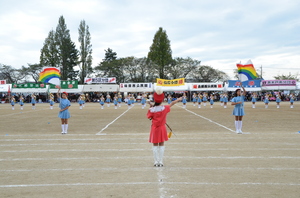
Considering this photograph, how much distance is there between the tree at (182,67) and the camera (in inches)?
2852

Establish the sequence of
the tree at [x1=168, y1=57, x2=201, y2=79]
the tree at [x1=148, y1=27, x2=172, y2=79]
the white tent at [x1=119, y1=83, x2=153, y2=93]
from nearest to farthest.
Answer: the white tent at [x1=119, y1=83, x2=153, y2=93] < the tree at [x1=148, y1=27, x2=172, y2=79] < the tree at [x1=168, y1=57, x2=201, y2=79]

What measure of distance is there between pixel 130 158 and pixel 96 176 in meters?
1.80

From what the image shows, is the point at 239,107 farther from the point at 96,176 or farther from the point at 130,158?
the point at 96,176

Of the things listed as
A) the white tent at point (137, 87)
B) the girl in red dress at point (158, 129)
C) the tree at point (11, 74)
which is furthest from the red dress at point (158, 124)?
the tree at point (11, 74)

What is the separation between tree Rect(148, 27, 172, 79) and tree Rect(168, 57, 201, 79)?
94.8 inches

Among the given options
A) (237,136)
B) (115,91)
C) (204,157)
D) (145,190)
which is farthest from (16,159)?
(115,91)

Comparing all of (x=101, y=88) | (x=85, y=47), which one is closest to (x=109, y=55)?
(x=85, y=47)

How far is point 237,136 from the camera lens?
11.4 metres

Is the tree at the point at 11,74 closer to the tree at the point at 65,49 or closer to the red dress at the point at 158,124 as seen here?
the tree at the point at 65,49

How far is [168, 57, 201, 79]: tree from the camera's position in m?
72.4

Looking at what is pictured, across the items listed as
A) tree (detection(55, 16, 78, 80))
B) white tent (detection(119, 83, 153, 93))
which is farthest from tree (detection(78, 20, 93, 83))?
white tent (detection(119, 83, 153, 93))

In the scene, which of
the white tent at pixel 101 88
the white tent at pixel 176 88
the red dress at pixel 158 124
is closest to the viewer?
the red dress at pixel 158 124

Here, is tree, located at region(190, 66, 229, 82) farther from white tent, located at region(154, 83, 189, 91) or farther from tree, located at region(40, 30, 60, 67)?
tree, located at region(40, 30, 60, 67)

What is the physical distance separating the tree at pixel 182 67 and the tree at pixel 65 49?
2378cm
